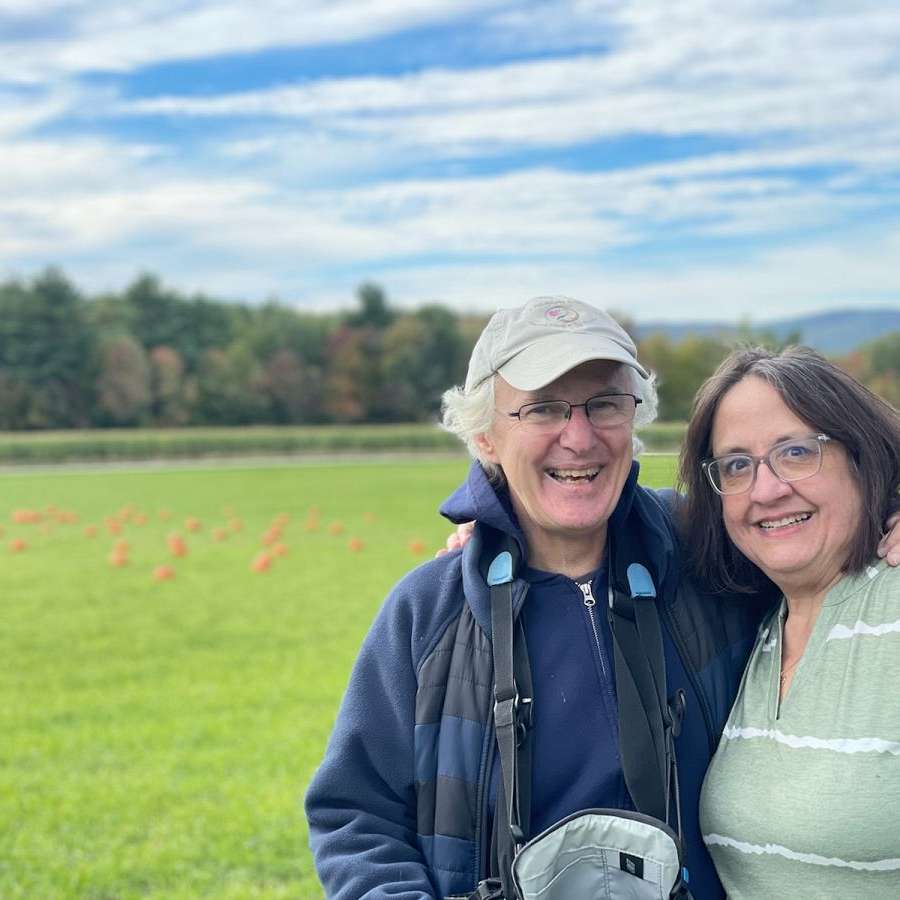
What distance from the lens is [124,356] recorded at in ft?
210

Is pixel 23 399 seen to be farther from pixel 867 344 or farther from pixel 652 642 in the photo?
pixel 652 642

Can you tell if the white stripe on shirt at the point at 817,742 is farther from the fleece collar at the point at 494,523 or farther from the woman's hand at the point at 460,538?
the woman's hand at the point at 460,538

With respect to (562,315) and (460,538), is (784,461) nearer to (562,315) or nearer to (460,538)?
(562,315)

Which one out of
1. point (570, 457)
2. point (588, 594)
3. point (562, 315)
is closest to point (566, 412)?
point (570, 457)

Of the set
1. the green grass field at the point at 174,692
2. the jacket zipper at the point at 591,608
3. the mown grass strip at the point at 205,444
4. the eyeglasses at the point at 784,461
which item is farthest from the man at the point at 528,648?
the mown grass strip at the point at 205,444

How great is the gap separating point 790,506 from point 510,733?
0.76 m

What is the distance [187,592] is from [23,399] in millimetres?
52779

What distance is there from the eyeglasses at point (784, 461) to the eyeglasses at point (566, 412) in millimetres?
257

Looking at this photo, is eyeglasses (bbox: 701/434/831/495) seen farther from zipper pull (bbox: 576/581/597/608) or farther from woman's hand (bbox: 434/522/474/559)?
woman's hand (bbox: 434/522/474/559)

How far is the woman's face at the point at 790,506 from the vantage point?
8.20 ft

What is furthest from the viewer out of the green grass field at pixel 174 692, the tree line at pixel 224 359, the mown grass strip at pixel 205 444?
the tree line at pixel 224 359

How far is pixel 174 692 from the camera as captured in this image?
873 cm

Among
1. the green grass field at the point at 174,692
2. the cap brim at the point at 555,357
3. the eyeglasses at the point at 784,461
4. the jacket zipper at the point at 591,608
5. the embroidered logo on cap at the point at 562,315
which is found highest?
the embroidered logo on cap at the point at 562,315

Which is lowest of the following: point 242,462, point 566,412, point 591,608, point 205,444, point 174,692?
point 242,462
